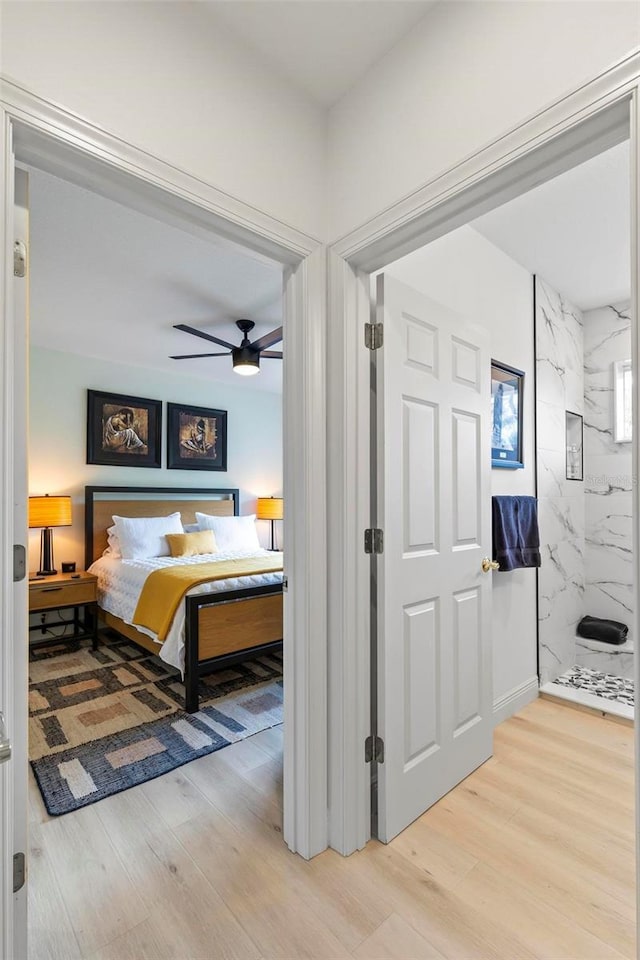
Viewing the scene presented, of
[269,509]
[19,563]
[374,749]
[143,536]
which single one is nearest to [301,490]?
[19,563]

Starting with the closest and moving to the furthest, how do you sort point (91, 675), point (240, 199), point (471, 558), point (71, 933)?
point (71, 933) → point (240, 199) → point (471, 558) → point (91, 675)

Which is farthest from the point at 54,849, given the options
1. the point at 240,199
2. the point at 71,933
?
the point at 240,199

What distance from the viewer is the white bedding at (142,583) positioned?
2.96m

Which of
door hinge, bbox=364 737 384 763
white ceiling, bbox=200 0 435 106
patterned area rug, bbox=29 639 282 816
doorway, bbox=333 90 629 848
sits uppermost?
white ceiling, bbox=200 0 435 106

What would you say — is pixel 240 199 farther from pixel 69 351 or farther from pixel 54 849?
pixel 69 351

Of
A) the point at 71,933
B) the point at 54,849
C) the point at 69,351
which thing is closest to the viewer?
the point at 71,933

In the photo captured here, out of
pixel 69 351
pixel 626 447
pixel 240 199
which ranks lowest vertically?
pixel 626 447

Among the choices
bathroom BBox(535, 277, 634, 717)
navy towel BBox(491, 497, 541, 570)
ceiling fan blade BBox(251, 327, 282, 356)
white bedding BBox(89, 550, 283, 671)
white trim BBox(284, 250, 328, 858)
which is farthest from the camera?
ceiling fan blade BBox(251, 327, 282, 356)

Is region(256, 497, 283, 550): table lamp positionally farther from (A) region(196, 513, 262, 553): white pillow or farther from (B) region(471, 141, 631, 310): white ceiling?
(B) region(471, 141, 631, 310): white ceiling

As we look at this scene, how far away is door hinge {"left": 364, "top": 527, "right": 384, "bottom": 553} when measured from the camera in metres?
1.71

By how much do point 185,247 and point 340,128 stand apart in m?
1.15

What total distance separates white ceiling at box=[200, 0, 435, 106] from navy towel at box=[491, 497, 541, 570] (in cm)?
191

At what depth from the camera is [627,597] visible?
3.48 meters

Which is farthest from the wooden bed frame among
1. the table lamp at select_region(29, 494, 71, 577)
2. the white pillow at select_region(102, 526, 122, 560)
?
the table lamp at select_region(29, 494, 71, 577)
